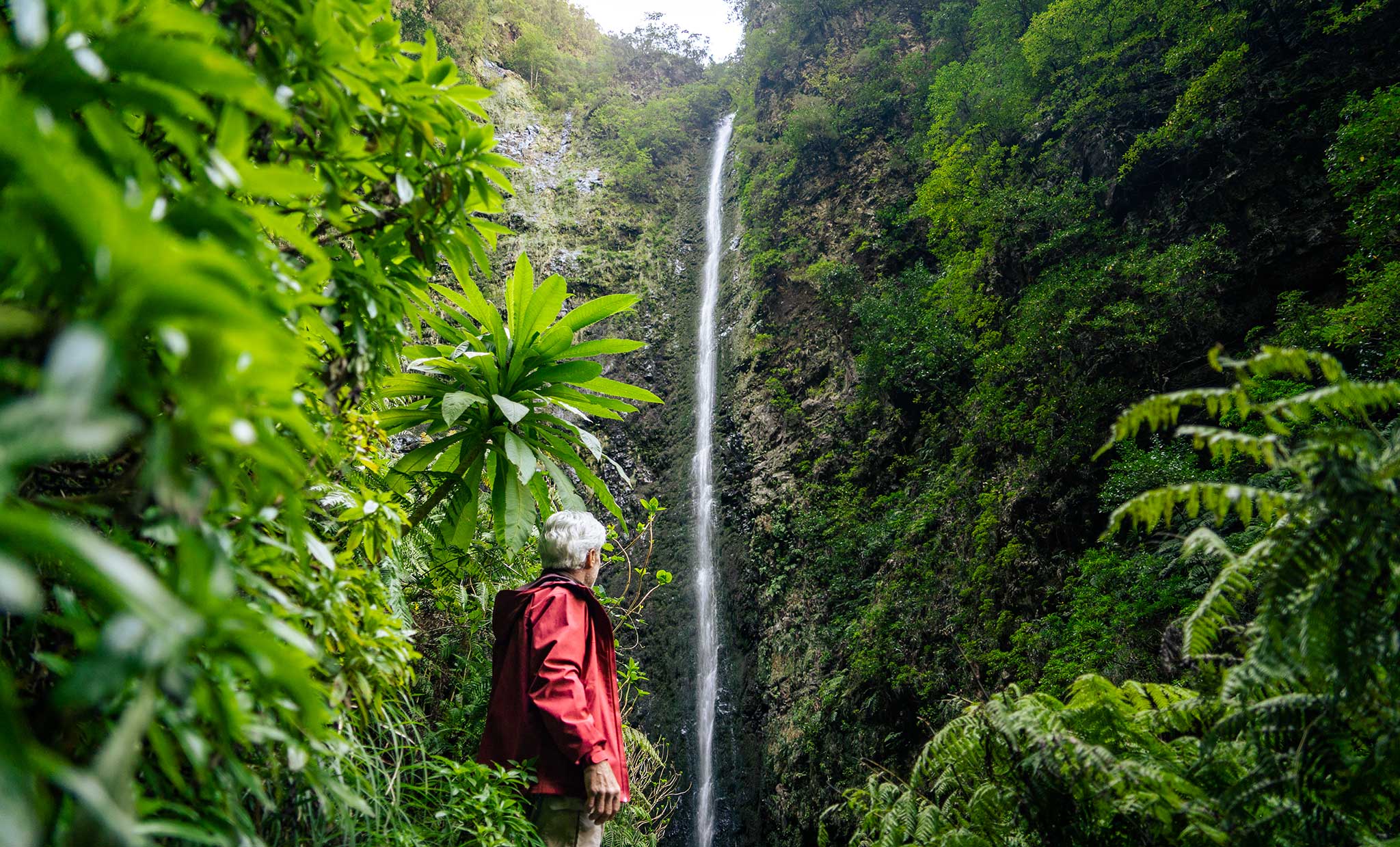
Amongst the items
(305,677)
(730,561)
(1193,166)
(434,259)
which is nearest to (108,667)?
(305,677)

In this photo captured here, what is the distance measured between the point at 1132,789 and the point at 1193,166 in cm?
446

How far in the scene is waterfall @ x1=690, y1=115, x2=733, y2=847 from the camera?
5.35 metres

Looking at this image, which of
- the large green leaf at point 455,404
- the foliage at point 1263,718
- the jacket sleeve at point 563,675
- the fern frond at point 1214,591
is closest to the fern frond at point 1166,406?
the foliage at point 1263,718

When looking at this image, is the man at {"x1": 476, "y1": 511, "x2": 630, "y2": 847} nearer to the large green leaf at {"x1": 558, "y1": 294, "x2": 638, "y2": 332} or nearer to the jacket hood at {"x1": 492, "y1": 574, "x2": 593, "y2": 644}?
the jacket hood at {"x1": 492, "y1": 574, "x2": 593, "y2": 644}

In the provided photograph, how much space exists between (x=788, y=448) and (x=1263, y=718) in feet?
18.8

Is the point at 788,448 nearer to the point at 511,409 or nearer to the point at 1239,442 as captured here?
the point at 511,409

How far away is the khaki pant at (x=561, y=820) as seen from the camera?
68.1 inches

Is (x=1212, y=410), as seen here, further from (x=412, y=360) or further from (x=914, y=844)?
(x=412, y=360)

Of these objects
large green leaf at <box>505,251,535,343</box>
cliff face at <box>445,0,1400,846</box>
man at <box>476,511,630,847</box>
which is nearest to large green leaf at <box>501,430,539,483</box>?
man at <box>476,511,630,847</box>

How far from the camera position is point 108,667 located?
1.08 feet

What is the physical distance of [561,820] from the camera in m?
1.75

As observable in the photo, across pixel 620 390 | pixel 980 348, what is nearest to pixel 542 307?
pixel 620 390

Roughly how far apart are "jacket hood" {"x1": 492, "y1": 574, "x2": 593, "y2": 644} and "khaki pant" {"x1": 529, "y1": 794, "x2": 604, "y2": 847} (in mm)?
462

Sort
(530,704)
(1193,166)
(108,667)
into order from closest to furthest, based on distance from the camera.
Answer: (108,667) → (530,704) → (1193,166)
